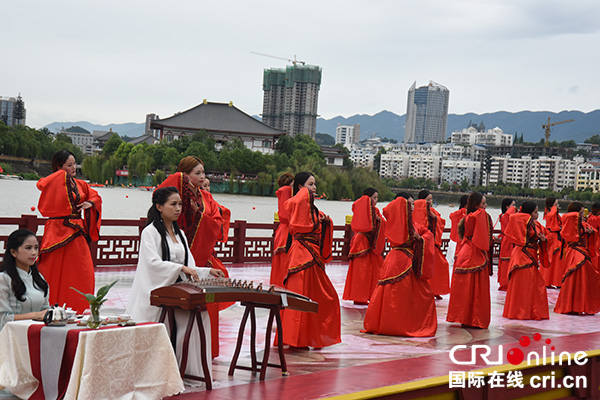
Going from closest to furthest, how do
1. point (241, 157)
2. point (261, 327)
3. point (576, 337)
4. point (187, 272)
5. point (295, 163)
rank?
point (187, 272) → point (576, 337) → point (261, 327) → point (241, 157) → point (295, 163)

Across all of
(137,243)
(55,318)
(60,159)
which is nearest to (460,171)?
(137,243)

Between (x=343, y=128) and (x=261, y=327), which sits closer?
(x=261, y=327)

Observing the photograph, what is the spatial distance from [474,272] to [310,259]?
2.21 metres

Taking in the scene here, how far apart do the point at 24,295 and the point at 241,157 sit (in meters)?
38.9

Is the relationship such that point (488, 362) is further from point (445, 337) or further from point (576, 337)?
point (445, 337)

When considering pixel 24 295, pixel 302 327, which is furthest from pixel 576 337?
pixel 24 295

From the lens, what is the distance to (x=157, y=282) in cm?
379

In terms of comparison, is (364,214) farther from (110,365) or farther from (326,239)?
(110,365)

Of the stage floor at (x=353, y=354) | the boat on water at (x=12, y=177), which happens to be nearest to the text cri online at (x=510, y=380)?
the stage floor at (x=353, y=354)

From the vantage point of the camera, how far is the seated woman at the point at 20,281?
12.6ft

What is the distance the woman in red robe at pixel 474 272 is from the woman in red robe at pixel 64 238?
358cm

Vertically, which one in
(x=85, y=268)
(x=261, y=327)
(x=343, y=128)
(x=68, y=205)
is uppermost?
(x=343, y=128)

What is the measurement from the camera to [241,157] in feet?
140

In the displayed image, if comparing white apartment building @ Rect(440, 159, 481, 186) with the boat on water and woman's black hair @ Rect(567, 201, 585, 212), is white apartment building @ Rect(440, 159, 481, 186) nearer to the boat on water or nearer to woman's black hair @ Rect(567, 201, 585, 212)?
the boat on water
